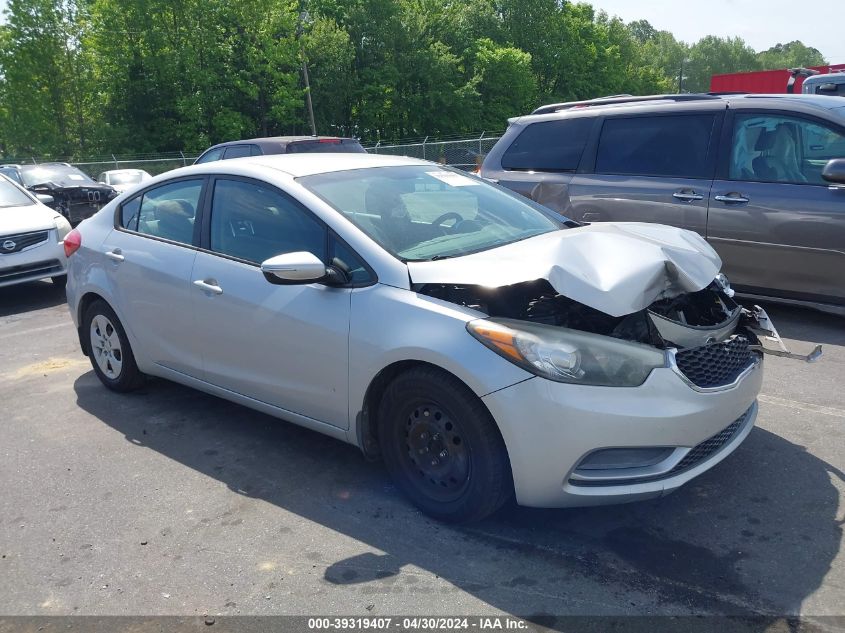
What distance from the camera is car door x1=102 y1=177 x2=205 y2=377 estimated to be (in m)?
4.48

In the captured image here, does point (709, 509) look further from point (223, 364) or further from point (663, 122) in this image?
point (663, 122)

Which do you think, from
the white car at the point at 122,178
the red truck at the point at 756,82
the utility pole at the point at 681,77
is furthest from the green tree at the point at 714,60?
the white car at the point at 122,178

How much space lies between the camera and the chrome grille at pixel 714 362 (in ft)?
10.5

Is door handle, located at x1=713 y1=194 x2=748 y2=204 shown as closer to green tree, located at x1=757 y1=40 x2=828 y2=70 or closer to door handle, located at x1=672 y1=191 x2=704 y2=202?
door handle, located at x1=672 y1=191 x2=704 y2=202

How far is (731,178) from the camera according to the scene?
621 cm

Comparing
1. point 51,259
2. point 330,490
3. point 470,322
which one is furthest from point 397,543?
point 51,259

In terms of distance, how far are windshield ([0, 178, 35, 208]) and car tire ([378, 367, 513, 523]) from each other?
772 cm

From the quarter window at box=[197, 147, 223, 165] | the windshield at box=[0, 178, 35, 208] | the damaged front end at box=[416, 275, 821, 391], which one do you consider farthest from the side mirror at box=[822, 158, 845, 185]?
the quarter window at box=[197, 147, 223, 165]

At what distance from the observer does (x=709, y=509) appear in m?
3.42

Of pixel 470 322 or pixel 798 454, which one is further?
pixel 798 454

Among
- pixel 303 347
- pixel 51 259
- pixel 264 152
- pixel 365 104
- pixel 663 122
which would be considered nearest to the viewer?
pixel 303 347

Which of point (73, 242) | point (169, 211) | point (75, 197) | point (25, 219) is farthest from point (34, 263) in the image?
point (75, 197)

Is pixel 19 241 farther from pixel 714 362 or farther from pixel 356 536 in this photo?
pixel 714 362

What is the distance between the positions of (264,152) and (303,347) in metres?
8.42
